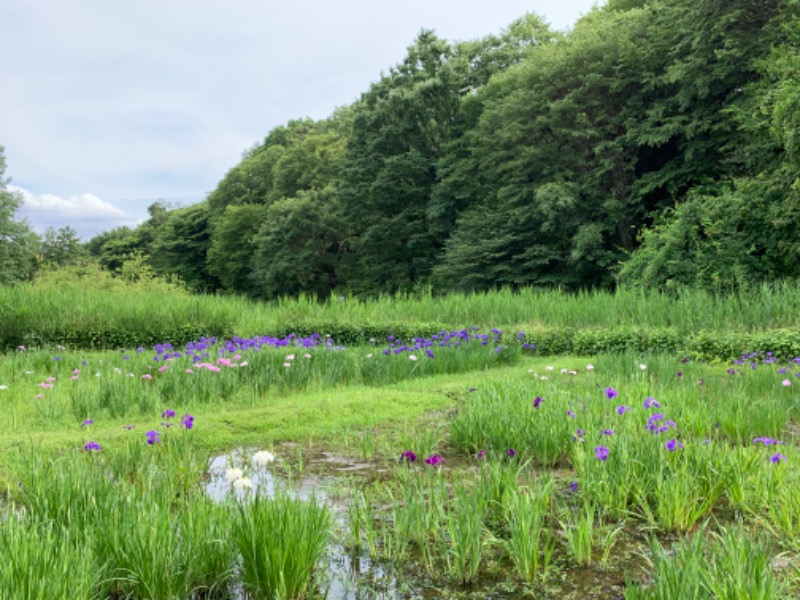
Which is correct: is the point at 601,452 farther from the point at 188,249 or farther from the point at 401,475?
the point at 188,249

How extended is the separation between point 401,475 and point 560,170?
689 inches

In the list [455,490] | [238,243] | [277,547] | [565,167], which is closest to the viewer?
[277,547]

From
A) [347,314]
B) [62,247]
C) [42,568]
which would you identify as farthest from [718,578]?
[62,247]

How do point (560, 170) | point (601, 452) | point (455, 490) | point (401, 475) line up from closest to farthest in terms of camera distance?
point (455, 490) → point (601, 452) → point (401, 475) → point (560, 170)

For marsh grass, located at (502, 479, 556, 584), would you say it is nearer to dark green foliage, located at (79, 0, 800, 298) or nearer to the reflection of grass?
the reflection of grass

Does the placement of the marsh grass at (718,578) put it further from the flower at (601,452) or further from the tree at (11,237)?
the tree at (11,237)

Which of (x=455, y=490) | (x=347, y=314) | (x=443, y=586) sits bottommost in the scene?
(x=443, y=586)

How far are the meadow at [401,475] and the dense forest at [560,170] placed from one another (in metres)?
6.92

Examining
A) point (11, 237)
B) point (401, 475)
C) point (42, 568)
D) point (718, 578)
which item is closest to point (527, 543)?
point (718, 578)

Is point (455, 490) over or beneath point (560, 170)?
beneath

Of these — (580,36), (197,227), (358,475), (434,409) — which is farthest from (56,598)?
(197,227)

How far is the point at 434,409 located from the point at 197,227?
130 feet

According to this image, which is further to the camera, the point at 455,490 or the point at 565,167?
the point at 565,167

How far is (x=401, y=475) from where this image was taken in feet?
9.48
